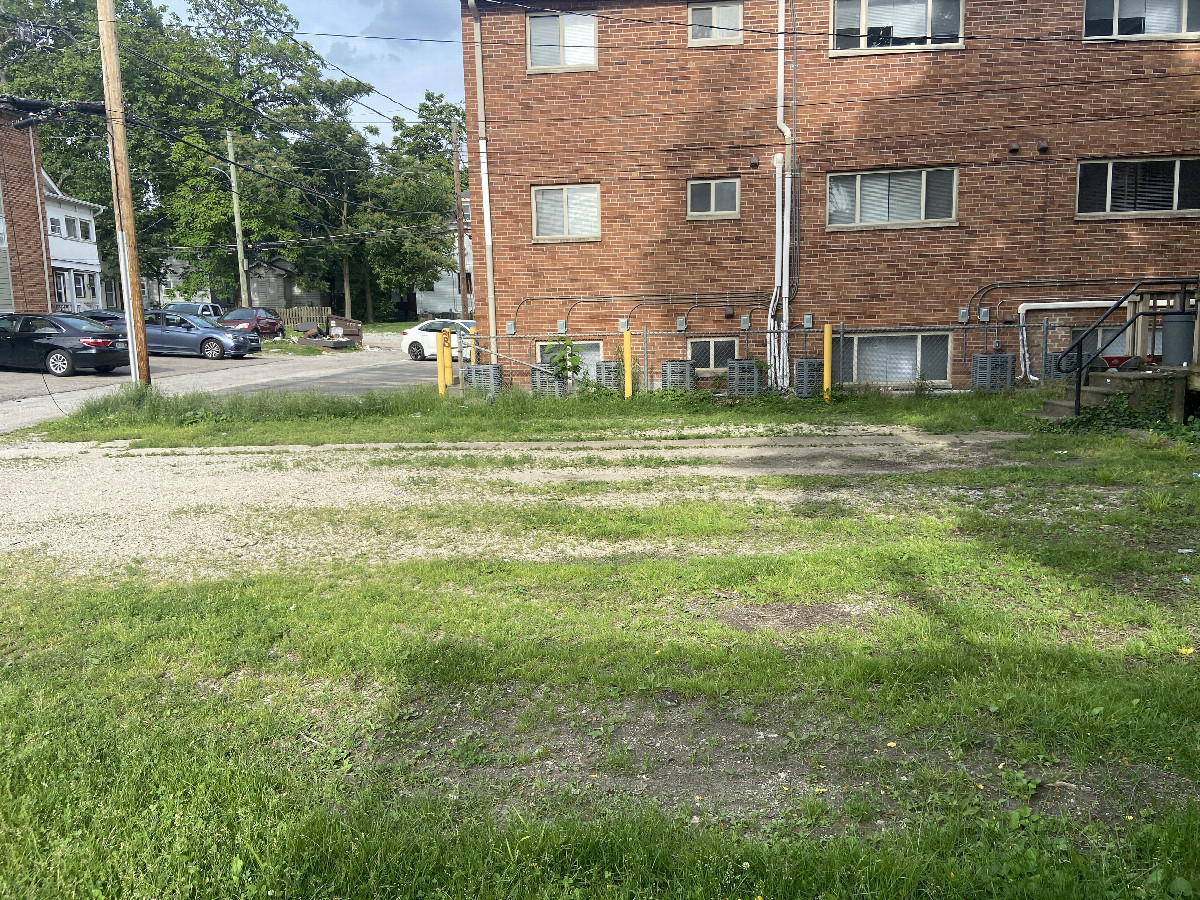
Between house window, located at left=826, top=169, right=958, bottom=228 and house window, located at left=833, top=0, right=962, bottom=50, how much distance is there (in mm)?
2414

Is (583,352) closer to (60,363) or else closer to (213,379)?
(213,379)

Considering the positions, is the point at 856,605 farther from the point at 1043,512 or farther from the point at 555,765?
the point at 1043,512

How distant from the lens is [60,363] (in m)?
26.0

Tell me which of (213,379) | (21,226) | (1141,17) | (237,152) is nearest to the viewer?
(1141,17)

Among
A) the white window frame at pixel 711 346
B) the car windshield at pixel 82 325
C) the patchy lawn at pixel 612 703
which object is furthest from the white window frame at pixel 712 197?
the car windshield at pixel 82 325

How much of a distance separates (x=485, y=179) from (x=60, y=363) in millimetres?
14742

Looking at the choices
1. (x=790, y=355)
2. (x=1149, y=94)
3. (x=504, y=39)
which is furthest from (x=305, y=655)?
(x=1149, y=94)

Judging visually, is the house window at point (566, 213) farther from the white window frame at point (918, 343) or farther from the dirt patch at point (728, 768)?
the dirt patch at point (728, 768)

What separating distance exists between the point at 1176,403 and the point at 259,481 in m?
11.5

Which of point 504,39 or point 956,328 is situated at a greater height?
point 504,39

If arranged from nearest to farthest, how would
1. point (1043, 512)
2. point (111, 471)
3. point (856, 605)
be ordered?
point (856, 605), point (1043, 512), point (111, 471)

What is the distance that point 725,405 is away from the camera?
17.0m

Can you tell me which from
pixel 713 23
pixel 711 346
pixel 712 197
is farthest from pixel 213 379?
pixel 713 23

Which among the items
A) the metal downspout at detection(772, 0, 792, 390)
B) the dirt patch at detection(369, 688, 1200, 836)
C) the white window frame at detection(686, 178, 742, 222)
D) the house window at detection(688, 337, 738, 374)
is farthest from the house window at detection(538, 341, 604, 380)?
the dirt patch at detection(369, 688, 1200, 836)
